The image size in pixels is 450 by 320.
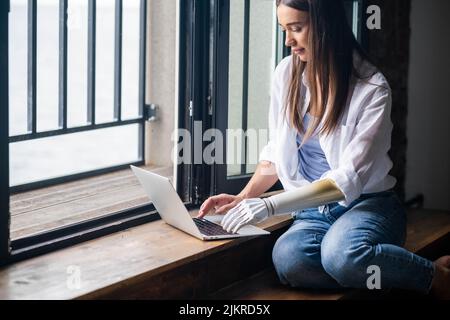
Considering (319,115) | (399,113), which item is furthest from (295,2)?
(399,113)

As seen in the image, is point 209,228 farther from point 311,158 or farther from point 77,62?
point 77,62

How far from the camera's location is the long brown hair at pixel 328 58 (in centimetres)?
241

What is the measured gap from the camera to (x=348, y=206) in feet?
8.24

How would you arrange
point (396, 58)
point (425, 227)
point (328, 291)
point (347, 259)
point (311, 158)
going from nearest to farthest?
1. point (347, 259)
2. point (328, 291)
3. point (311, 158)
4. point (425, 227)
5. point (396, 58)

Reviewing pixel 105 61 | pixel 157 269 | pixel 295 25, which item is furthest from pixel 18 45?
pixel 157 269

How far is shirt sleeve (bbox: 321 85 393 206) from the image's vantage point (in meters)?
2.36

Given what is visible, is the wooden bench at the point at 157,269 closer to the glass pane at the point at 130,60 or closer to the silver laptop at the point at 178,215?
the silver laptop at the point at 178,215

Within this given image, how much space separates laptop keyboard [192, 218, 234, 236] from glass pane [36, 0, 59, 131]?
1.10 metres

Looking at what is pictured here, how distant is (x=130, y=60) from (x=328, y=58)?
5.17ft

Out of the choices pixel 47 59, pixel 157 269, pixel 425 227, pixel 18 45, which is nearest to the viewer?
pixel 157 269

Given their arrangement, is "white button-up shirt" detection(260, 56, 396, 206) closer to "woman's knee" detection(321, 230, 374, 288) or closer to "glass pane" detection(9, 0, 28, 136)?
"woman's knee" detection(321, 230, 374, 288)

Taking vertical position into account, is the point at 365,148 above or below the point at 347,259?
above

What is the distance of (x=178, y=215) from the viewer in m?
2.46
